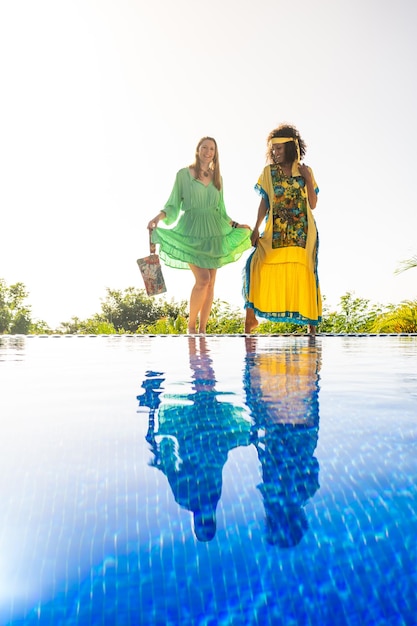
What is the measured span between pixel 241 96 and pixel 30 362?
44.2 ft

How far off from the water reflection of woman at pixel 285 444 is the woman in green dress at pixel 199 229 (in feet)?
13.6

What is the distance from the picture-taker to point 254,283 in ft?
21.1

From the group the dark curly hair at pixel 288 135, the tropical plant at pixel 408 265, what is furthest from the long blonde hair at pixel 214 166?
the tropical plant at pixel 408 265

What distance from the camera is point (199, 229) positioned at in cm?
682

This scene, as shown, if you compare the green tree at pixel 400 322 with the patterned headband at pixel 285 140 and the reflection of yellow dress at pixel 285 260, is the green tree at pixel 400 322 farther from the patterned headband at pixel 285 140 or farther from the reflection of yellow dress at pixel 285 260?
the patterned headband at pixel 285 140

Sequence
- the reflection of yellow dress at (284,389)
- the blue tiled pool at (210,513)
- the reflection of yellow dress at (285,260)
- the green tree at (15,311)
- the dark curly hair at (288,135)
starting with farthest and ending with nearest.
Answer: the green tree at (15,311)
the reflection of yellow dress at (285,260)
the dark curly hair at (288,135)
the reflection of yellow dress at (284,389)
the blue tiled pool at (210,513)

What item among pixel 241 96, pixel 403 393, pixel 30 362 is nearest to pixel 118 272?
pixel 241 96

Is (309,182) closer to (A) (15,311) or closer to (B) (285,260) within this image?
(B) (285,260)

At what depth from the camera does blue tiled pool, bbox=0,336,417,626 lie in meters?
0.79

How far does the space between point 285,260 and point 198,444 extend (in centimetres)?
499

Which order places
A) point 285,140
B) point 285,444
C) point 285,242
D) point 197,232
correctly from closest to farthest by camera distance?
point 285,444 → point 285,140 → point 285,242 → point 197,232

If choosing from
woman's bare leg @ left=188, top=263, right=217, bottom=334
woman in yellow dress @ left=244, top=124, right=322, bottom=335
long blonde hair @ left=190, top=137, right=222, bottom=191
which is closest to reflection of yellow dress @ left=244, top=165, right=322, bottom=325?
woman in yellow dress @ left=244, top=124, right=322, bottom=335

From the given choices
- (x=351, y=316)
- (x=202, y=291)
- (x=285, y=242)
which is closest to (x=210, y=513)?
(x=285, y=242)

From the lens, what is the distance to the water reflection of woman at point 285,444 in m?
1.00
